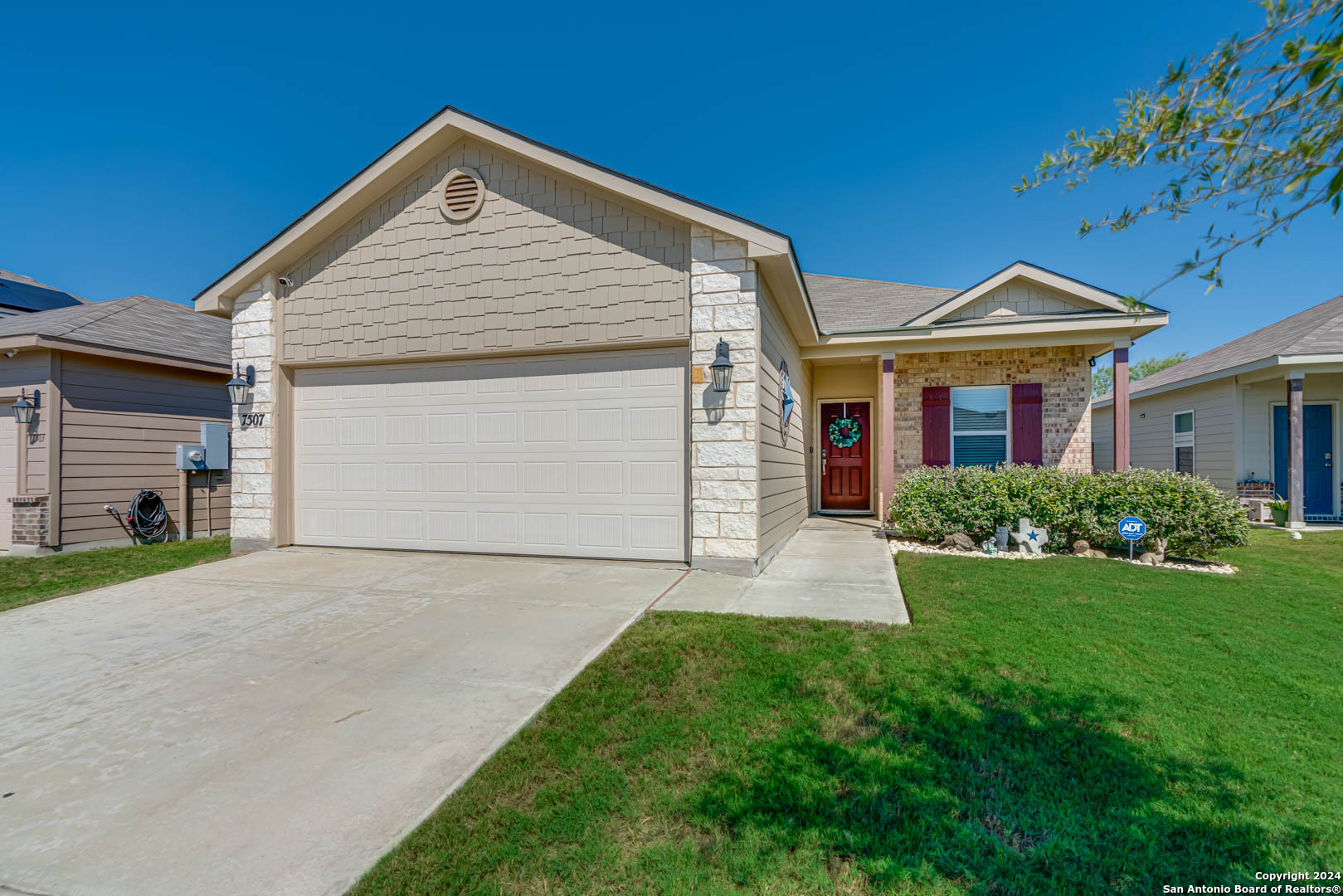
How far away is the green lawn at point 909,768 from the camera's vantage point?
74.1 inches

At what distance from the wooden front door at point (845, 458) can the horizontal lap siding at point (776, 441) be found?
1508 millimetres

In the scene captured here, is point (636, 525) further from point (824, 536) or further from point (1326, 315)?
point (1326, 315)

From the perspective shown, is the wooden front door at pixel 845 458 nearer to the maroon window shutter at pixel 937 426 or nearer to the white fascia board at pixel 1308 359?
the maroon window shutter at pixel 937 426

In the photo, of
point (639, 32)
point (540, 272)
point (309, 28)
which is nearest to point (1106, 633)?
point (540, 272)

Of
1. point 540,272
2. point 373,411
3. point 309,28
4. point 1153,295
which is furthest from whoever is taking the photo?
point 309,28

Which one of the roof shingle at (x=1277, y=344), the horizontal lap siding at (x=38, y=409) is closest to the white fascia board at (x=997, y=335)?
the roof shingle at (x=1277, y=344)

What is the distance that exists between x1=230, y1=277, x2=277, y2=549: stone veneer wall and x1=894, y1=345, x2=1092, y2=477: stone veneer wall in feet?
30.0

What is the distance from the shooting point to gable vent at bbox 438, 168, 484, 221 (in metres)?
6.37

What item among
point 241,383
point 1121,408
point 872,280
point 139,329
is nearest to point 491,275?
point 241,383

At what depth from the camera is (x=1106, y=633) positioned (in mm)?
4078

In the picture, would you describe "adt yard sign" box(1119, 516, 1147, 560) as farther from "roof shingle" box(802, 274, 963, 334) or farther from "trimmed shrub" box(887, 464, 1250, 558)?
"roof shingle" box(802, 274, 963, 334)

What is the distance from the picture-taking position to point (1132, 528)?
6.44m

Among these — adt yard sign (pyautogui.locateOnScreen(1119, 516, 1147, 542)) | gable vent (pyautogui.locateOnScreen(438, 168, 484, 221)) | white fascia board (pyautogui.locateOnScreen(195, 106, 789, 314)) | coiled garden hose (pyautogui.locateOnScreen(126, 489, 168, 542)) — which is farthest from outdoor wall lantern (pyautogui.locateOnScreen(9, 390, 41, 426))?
adt yard sign (pyautogui.locateOnScreen(1119, 516, 1147, 542))

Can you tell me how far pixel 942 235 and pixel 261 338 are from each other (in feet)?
37.7
